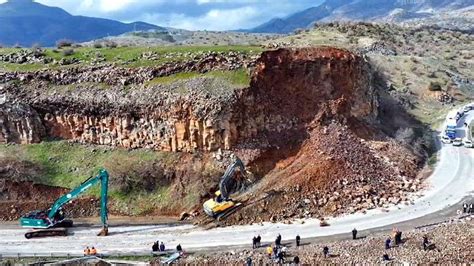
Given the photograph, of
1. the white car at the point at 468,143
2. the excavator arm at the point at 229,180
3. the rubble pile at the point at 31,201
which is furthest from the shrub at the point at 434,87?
the rubble pile at the point at 31,201

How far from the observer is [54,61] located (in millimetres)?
53719

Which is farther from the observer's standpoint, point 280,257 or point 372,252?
point 372,252

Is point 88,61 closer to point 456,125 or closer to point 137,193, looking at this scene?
point 137,193

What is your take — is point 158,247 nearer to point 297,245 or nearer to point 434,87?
point 297,245

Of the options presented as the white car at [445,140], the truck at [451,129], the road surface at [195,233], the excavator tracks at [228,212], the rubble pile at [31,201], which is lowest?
the road surface at [195,233]

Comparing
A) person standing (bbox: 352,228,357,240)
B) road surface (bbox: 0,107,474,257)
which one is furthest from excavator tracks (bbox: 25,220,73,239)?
person standing (bbox: 352,228,357,240)

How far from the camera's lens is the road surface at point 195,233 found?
125ft

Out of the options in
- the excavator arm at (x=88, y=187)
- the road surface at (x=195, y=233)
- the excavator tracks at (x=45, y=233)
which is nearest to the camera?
the road surface at (x=195, y=233)

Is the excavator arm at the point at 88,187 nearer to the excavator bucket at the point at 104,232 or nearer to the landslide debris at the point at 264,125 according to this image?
the excavator bucket at the point at 104,232

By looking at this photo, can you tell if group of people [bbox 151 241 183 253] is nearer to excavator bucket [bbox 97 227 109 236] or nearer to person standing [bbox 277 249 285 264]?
excavator bucket [bbox 97 227 109 236]

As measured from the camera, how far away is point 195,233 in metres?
39.8

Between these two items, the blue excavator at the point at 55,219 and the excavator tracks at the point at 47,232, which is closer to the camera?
the blue excavator at the point at 55,219

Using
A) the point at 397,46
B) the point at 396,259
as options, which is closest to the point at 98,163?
the point at 396,259

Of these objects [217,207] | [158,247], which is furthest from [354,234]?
[158,247]
